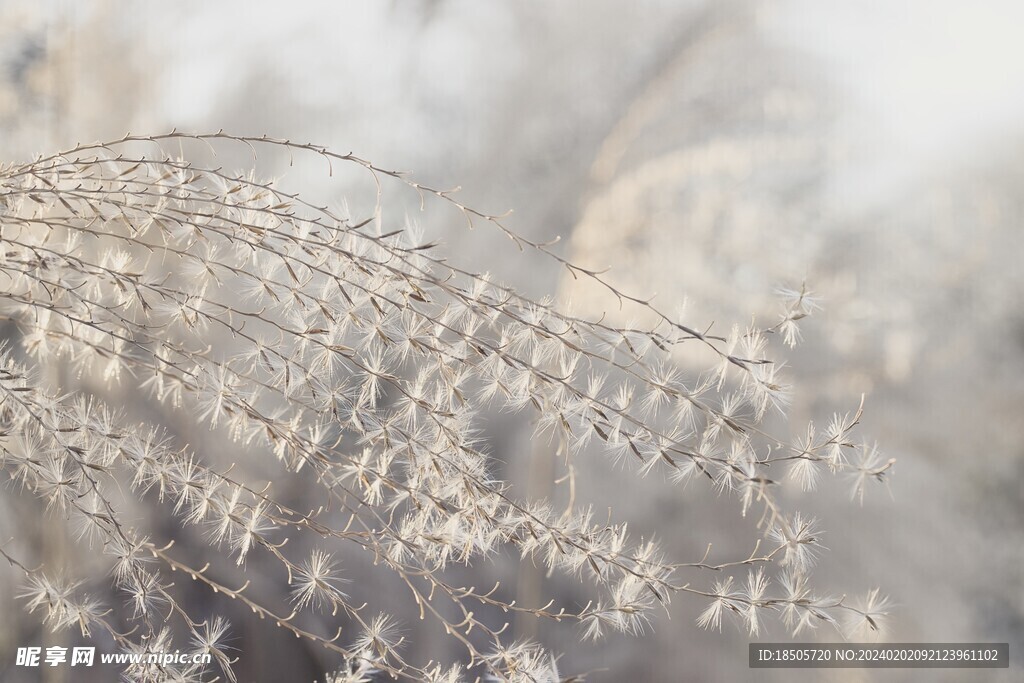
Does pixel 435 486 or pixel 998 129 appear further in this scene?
pixel 998 129

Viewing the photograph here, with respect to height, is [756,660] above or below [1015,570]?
below

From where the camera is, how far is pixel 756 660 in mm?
1188

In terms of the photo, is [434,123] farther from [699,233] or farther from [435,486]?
[435,486]

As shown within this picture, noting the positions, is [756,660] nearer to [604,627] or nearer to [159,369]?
[604,627]

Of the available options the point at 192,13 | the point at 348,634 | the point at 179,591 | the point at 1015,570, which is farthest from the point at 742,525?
the point at 192,13

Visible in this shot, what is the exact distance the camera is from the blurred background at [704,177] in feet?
3.82

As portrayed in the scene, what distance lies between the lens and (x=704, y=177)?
120cm

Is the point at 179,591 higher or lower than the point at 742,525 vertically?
lower

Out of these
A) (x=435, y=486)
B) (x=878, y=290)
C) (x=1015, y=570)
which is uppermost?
(x=878, y=290)

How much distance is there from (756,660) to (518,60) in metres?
1.00

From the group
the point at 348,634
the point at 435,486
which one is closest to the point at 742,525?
the point at 348,634

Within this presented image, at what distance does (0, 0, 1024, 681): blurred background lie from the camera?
1165 mm

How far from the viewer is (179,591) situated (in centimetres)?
120

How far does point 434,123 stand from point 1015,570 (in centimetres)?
112
